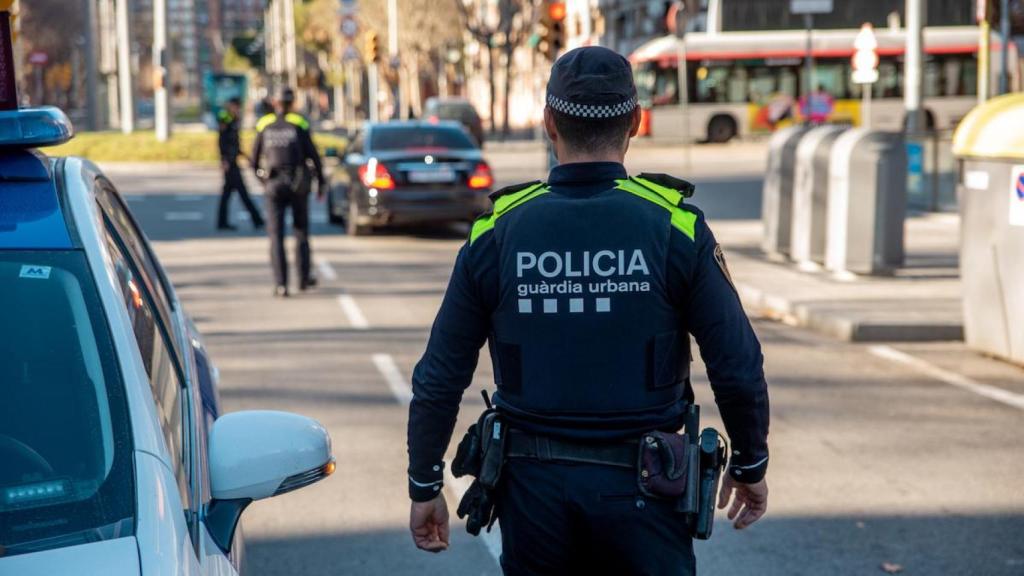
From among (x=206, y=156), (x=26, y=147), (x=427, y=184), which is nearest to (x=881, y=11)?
(x=206, y=156)

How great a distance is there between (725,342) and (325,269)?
13.7 metres

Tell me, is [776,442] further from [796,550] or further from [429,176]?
[429,176]

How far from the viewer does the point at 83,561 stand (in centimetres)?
254

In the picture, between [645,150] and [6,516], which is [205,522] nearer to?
[6,516]

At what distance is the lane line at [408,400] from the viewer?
6.11m

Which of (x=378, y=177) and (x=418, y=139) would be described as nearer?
(x=378, y=177)

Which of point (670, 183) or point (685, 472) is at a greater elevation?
point (670, 183)

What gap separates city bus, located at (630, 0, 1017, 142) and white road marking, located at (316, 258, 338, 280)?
31.9 metres

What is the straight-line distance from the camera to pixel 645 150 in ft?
154

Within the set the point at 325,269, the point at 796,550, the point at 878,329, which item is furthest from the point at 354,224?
the point at 796,550

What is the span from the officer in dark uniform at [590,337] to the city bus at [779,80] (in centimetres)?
4551

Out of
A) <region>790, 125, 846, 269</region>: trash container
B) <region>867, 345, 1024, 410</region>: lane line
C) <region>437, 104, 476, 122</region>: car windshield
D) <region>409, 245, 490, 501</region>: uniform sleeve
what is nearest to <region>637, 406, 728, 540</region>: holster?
<region>409, 245, 490, 501</region>: uniform sleeve

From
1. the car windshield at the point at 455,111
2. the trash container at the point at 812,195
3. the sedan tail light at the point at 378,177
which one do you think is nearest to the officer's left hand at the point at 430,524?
the trash container at the point at 812,195

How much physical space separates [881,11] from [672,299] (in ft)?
168
